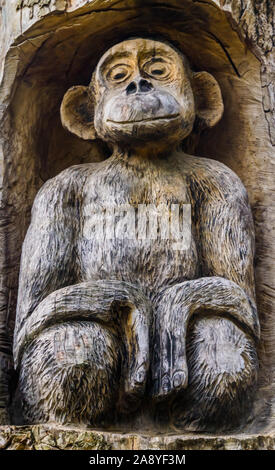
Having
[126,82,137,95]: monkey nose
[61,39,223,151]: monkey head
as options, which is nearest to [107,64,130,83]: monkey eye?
[61,39,223,151]: monkey head

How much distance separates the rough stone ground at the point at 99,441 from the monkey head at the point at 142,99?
127cm

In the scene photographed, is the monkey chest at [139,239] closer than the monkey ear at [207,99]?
Yes

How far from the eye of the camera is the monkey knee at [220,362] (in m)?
3.02

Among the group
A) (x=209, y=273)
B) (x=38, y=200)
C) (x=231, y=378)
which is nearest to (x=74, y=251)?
(x=38, y=200)

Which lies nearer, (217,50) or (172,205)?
(172,205)

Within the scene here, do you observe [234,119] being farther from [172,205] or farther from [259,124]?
[172,205]

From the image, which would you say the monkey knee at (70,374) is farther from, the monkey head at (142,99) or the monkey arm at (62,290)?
the monkey head at (142,99)

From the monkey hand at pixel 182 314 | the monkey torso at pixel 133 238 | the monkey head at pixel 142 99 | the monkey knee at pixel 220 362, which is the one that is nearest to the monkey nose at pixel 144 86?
the monkey head at pixel 142 99

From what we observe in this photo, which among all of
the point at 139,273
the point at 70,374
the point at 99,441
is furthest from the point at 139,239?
the point at 99,441

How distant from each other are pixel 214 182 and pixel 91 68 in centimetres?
87

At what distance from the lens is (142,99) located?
3.48 m

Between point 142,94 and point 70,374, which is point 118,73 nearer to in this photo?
point 142,94
